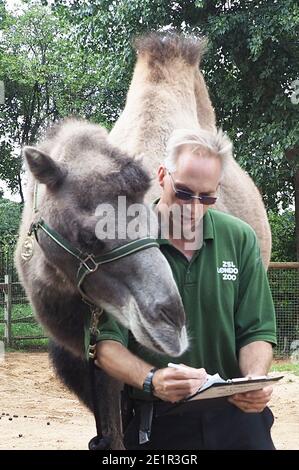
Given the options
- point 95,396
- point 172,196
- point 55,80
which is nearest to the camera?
point 172,196

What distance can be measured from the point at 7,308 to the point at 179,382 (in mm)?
11193

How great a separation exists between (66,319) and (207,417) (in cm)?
75

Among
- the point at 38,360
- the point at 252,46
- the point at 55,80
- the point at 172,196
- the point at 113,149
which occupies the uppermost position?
the point at 55,80

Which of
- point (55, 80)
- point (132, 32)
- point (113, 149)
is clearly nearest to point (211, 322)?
point (113, 149)

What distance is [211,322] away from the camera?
2.74 metres

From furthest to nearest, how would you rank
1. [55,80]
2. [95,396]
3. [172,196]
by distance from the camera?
[55,80] → [95,396] → [172,196]

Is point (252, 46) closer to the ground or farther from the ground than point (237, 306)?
farther from the ground

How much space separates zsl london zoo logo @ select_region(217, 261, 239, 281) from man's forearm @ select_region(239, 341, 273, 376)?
260mm

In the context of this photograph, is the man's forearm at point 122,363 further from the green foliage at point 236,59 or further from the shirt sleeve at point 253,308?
the green foliage at point 236,59

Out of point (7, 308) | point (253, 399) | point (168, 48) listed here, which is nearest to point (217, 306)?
point (253, 399)

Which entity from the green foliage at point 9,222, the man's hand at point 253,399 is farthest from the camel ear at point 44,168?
the green foliage at point 9,222

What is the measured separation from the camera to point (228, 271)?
276 centimetres

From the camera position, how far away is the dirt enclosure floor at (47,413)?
21.9 feet

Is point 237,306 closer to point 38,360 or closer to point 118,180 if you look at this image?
point 118,180
